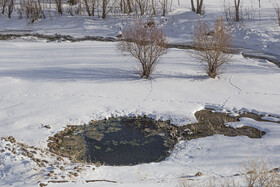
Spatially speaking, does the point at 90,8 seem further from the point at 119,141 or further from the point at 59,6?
the point at 119,141

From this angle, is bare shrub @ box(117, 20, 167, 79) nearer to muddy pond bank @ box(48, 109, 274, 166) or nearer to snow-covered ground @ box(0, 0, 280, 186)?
snow-covered ground @ box(0, 0, 280, 186)

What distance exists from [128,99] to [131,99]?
9cm

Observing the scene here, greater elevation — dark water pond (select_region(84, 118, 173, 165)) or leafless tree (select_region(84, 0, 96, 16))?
leafless tree (select_region(84, 0, 96, 16))

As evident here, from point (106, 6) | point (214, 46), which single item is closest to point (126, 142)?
point (214, 46)

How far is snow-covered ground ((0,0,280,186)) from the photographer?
799cm

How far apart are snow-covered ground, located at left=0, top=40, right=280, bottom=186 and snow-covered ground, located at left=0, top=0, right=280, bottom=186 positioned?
2 cm

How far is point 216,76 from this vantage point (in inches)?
545

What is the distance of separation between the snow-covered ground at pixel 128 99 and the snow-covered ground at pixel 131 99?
0.02 meters

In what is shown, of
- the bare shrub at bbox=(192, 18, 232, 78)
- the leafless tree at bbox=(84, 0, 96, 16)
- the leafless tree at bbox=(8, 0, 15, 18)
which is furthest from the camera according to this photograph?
the leafless tree at bbox=(8, 0, 15, 18)

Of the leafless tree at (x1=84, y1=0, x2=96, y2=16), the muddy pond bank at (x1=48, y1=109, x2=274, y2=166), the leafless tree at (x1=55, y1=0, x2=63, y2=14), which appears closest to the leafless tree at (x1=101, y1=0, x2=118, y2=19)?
the leafless tree at (x1=84, y1=0, x2=96, y2=16)

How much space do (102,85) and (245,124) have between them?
15.9ft

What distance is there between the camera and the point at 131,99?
11.9 metres

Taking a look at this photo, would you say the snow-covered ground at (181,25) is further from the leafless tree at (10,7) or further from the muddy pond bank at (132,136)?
the muddy pond bank at (132,136)

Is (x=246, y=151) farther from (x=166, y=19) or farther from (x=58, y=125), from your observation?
(x=166, y=19)
